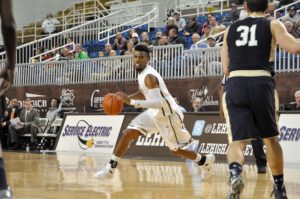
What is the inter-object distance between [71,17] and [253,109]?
82.6 ft

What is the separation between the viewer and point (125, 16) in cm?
2820

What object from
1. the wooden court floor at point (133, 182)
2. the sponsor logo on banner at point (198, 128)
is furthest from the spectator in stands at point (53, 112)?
the wooden court floor at point (133, 182)

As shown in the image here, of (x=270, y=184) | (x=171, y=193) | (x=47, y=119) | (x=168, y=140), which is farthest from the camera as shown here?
(x=47, y=119)

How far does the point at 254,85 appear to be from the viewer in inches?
243

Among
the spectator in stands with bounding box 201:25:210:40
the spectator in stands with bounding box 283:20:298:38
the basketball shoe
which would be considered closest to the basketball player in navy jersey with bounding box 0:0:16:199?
the basketball shoe

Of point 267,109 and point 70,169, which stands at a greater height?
point 267,109

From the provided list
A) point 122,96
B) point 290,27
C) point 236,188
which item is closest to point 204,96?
point 290,27

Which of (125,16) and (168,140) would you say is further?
(125,16)

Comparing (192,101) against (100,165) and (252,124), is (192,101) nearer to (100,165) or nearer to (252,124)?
(100,165)

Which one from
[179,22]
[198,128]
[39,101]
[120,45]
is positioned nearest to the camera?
[198,128]

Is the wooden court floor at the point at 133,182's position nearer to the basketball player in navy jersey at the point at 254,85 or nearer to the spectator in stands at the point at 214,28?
the basketball player in navy jersey at the point at 254,85

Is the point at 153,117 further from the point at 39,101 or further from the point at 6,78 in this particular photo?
the point at 39,101

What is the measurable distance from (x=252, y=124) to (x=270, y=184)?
3098 mm

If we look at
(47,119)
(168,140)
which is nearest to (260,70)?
(168,140)
